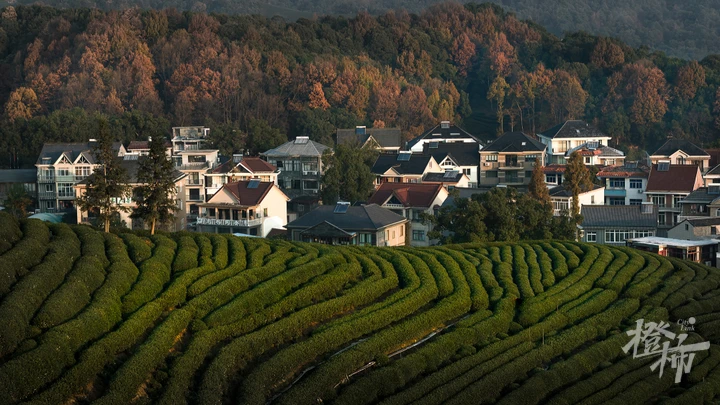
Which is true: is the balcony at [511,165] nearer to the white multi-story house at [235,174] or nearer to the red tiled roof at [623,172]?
the red tiled roof at [623,172]

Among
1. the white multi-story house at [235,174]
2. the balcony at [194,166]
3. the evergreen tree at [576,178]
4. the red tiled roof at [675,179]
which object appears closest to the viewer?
the evergreen tree at [576,178]

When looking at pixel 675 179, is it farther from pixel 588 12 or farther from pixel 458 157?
pixel 588 12

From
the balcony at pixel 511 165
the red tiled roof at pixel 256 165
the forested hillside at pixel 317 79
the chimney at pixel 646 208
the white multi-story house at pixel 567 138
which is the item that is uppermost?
the forested hillside at pixel 317 79

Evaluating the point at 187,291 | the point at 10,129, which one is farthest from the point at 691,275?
the point at 10,129

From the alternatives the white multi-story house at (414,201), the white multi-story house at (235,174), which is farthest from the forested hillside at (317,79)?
the white multi-story house at (414,201)

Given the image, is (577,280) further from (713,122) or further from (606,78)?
(606,78)

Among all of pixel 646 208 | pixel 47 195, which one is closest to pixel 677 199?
pixel 646 208

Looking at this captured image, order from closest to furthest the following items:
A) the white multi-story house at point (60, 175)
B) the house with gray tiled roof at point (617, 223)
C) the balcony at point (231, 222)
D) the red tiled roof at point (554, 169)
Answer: the house with gray tiled roof at point (617, 223) → the balcony at point (231, 222) → the white multi-story house at point (60, 175) → the red tiled roof at point (554, 169)
